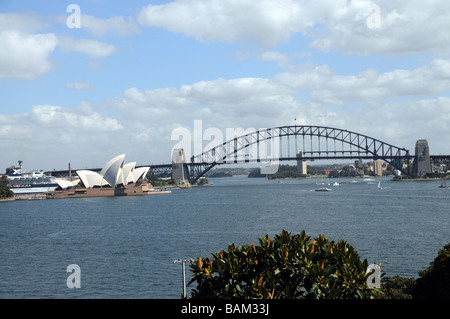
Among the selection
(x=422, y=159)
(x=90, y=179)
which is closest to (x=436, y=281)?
(x=90, y=179)

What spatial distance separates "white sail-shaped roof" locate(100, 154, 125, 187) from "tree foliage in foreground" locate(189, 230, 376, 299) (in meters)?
108

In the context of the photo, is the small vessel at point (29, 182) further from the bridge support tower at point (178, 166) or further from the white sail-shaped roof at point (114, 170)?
the bridge support tower at point (178, 166)

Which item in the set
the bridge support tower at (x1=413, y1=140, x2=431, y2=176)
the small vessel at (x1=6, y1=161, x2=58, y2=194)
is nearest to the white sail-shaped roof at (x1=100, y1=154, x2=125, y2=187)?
the small vessel at (x1=6, y1=161, x2=58, y2=194)

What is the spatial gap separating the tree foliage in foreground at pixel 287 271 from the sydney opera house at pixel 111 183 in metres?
109

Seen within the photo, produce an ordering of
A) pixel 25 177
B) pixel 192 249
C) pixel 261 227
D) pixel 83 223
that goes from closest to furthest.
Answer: pixel 192 249 → pixel 261 227 → pixel 83 223 → pixel 25 177

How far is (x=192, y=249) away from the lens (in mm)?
36625

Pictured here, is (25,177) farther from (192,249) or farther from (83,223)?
(192,249)

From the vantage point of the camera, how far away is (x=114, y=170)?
398 ft

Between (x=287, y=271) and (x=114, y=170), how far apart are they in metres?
112

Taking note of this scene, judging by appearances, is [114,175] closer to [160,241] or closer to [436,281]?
[160,241]

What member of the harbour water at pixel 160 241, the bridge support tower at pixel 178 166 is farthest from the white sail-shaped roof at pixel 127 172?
the harbour water at pixel 160 241

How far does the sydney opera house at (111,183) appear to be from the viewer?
12204 cm
